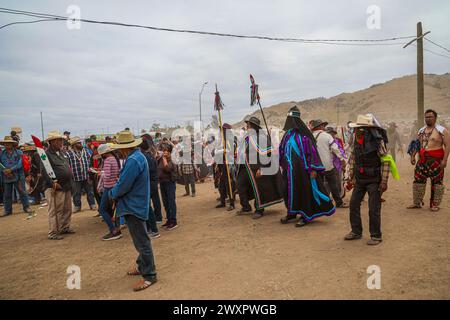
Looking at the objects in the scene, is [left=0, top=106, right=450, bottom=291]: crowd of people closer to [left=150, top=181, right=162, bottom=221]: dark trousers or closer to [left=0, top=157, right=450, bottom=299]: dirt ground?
[left=150, top=181, right=162, bottom=221]: dark trousers

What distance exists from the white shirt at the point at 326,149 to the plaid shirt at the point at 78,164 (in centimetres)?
625

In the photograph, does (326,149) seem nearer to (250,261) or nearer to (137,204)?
(250,261)

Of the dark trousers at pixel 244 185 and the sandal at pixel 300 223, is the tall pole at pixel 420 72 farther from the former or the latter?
the sandal at pixel 300 223

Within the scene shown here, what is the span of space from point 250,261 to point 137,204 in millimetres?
1820

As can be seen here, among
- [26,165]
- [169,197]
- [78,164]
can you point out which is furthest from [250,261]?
[26,165]

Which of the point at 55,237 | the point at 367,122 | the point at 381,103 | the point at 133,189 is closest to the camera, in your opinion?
the point at 133,189

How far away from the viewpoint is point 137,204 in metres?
3.91

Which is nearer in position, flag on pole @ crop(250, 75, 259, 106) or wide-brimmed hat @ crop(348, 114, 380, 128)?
wide-brimmed hat @ crop(348, 114, 380, 128)

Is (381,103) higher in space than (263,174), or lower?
higher

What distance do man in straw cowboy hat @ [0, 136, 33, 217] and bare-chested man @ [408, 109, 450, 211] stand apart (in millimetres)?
10516

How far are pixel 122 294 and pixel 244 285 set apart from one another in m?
1.49

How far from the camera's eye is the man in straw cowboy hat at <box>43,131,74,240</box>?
249 inches

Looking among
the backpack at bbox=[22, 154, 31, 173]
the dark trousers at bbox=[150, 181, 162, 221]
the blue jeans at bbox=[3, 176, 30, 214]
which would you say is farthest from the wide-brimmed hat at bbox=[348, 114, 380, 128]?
the backpack at bbox=[22, 154, 31, 173]
